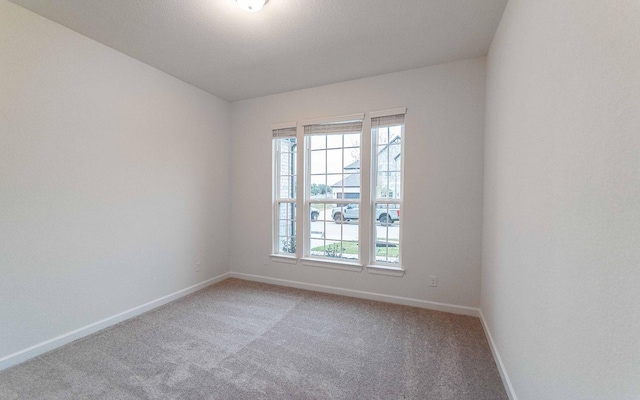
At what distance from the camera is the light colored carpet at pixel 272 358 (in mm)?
1776

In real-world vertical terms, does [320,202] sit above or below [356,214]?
above

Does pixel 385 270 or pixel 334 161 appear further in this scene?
pixel 334 161

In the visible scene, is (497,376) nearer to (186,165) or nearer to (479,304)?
(479,304)

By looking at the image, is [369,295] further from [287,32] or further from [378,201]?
[287,32]

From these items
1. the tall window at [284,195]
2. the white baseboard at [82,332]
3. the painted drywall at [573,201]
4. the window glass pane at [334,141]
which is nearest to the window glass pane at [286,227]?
the tall window at [284,195]

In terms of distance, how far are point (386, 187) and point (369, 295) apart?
1.39m

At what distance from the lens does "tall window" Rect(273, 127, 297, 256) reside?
393cm

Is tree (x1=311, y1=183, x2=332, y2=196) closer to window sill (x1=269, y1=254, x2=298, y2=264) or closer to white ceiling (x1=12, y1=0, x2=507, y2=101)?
window sill (x1=269, y1=254, x2=298, y2=264)

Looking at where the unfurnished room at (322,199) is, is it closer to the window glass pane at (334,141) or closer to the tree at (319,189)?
the tree at (319,189)

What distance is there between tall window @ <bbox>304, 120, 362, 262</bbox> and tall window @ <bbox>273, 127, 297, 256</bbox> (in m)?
0.28

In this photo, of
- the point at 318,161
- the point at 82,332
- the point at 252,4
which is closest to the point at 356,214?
the point at 318,161

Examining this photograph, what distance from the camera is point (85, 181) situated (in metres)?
2.48

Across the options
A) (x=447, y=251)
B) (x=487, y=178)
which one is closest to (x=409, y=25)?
(x=487, y=178)

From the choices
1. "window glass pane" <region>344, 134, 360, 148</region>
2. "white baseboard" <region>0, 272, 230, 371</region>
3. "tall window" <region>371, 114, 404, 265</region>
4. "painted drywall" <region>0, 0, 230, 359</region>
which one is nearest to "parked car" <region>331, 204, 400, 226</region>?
"tall window" <region>371, 114, 404, 265</region>
